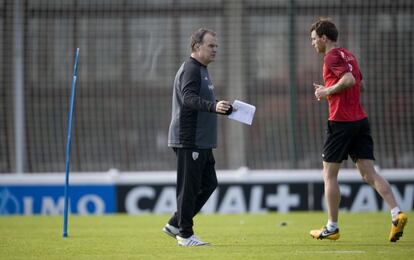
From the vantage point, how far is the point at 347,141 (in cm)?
816

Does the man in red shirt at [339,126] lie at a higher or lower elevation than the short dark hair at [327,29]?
lower

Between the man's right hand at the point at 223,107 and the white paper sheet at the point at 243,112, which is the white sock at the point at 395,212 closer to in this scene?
the white paper sheet at the point at 243,112

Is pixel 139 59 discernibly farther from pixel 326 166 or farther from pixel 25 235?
pixel 326 166

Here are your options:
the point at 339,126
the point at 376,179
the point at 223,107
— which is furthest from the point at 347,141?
the point at 223,107

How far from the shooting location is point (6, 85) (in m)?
14.4

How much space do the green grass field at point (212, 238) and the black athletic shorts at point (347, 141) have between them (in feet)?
2.55

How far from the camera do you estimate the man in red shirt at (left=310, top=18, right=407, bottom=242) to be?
26.5ft

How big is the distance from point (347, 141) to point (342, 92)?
439mm

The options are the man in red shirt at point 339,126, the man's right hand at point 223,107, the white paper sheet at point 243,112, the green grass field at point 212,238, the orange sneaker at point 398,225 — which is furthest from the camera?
the man in red shirt at point 339,126

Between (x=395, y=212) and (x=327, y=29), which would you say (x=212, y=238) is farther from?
(x=327, y=29)

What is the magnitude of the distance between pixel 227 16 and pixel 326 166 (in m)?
6.62

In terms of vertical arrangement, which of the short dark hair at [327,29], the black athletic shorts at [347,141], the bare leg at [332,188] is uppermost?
the short dark hair at [327,29]

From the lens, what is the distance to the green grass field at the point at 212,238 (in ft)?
24.0

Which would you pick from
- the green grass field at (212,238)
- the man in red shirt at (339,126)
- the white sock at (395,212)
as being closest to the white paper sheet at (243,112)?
the man in red shirt at (339,126)
